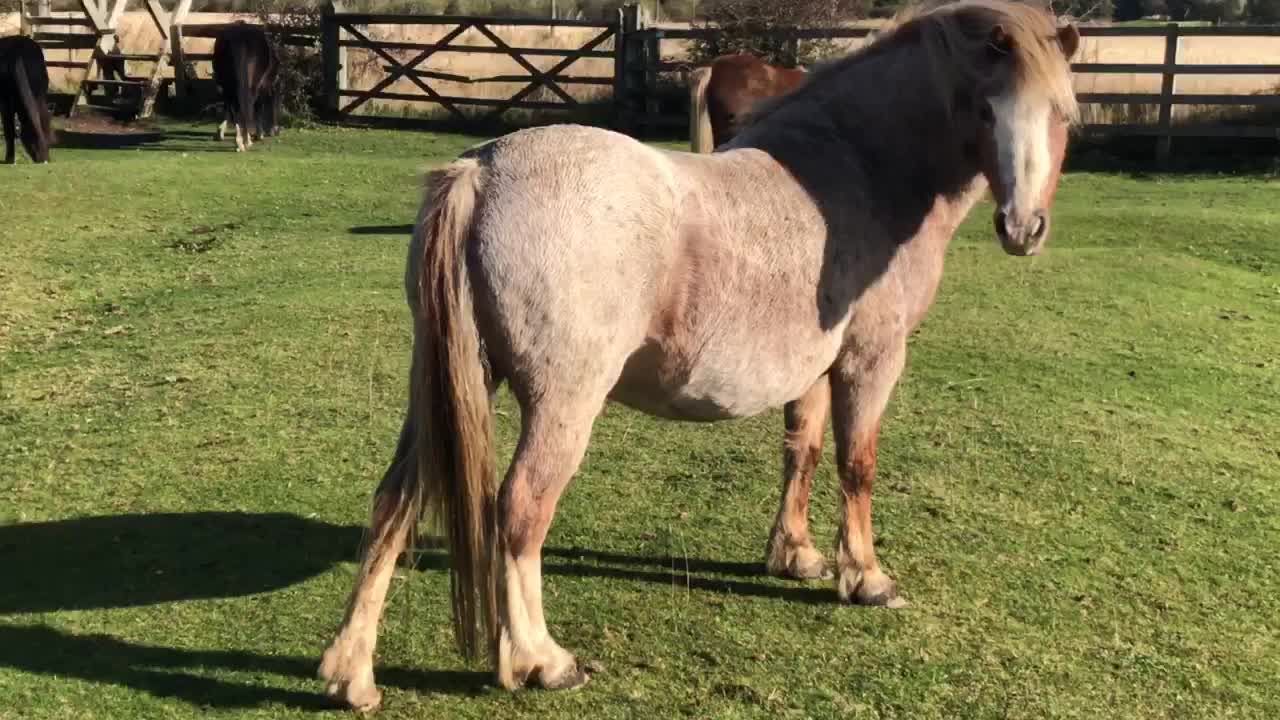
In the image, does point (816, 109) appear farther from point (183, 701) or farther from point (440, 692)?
point (183, 701)

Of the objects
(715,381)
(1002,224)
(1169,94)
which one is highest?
(1002,224)

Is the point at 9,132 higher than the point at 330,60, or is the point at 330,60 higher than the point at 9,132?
the point at 330,60

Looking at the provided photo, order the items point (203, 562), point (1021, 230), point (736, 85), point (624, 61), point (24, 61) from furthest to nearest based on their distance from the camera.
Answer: point (624, 61) < point (24, 61) < point (736, 85) < point (203, 562) < point (1021, 230)

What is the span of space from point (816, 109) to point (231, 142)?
51.1ft

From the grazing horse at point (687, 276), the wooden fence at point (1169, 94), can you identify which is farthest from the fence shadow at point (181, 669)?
the wooden fence at point (1169, 94)

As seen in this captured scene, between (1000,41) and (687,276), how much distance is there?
3.85 feet

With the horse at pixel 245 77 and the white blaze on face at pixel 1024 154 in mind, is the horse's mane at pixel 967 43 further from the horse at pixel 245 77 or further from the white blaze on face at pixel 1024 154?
the horse at pixel 245 77

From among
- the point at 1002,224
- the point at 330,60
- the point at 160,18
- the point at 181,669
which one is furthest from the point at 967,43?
the point at 160,18

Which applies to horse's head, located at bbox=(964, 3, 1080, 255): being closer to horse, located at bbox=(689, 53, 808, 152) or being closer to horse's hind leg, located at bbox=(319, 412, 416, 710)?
horse's hind leg, located at bbox=(319, 412, 416, 710)

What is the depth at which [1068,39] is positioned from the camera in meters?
3.58

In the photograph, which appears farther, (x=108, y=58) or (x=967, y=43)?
(x=108, y=58)

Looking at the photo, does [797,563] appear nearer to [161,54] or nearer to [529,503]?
[529,503]

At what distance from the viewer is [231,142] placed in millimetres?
17797

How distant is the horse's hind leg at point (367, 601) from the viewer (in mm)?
3211
